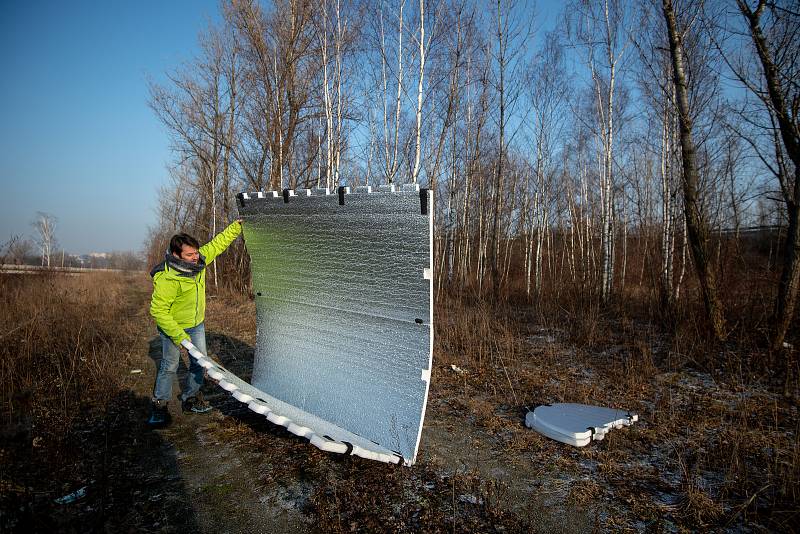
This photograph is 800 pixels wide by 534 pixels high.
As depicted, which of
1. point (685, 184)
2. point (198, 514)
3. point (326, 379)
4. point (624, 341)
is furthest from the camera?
point (624, 341)

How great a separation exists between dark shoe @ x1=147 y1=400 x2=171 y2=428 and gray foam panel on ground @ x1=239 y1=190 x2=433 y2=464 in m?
0.91

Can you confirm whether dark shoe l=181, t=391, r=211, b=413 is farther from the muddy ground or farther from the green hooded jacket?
the green hooded jacket

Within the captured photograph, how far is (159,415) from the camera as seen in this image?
4109 mm

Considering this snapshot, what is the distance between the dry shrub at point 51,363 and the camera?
3.93 meters

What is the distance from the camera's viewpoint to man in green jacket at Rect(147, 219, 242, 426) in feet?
13.0

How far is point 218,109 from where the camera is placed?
16.4 metres

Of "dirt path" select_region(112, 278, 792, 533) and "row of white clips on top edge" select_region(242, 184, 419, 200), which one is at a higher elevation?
"row of white clips on top edge" select_region(242, 184, 419, 200)

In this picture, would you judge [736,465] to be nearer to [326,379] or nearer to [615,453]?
[615,453]

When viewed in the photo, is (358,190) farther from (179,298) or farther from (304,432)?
(179,298)

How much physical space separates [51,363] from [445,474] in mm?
5506

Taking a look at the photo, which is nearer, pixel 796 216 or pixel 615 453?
pixel 615 453

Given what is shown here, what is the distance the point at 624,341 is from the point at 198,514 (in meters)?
7.17

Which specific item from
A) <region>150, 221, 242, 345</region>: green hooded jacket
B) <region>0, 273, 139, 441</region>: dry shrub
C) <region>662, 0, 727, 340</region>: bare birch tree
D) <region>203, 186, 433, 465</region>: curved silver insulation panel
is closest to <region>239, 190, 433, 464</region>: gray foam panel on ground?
<region>203, 186, 433, 465</region>: curved silver insulation panel

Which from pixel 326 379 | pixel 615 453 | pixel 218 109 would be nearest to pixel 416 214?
pixel 326 379
